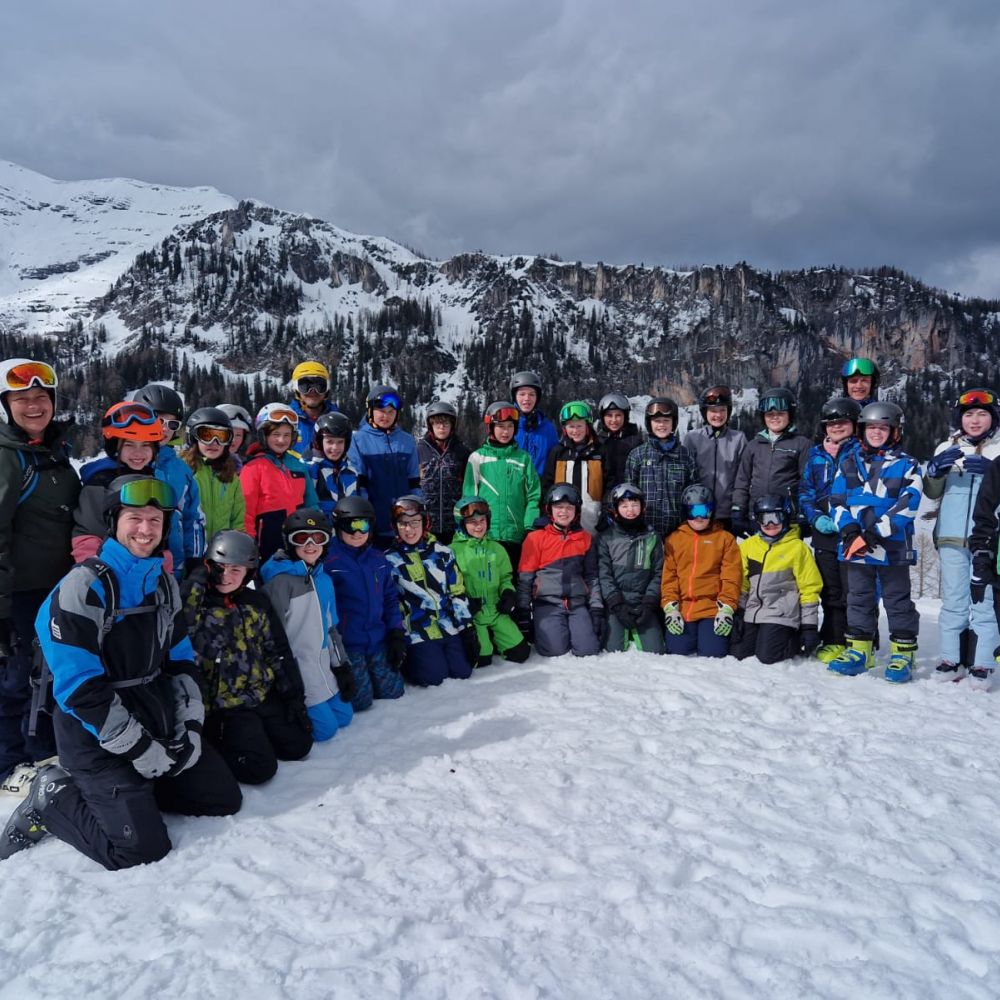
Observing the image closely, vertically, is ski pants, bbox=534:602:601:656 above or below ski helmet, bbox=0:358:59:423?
below

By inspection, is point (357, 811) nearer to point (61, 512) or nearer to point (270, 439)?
point (61, 512)

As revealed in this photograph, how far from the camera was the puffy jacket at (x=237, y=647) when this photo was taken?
4195 mm

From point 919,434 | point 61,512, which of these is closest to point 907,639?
point 61,512

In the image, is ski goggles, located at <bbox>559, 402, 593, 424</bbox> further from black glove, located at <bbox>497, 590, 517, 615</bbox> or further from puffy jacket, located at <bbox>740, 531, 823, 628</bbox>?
puffy jacket, located at <bbox>740, 531, 823, 628</bbox>

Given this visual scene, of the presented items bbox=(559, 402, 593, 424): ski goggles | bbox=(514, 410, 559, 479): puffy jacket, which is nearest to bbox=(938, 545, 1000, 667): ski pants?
bbox=(559, 402, 593, 424): ski goggles

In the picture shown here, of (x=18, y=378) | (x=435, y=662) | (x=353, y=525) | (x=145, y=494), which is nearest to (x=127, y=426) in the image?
(x=18, y=378)

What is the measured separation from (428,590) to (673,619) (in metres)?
2.54

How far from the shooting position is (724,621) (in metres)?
6.38

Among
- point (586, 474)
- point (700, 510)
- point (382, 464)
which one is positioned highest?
point (382, 464)

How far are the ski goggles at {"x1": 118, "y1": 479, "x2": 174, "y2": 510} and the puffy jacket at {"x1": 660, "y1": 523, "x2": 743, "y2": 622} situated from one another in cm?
484

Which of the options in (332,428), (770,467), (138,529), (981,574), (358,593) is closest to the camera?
(138,529)

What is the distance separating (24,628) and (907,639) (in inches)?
272

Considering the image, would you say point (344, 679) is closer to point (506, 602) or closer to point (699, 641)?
point (506, 602)

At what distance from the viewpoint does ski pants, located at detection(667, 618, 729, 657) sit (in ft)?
21.1
